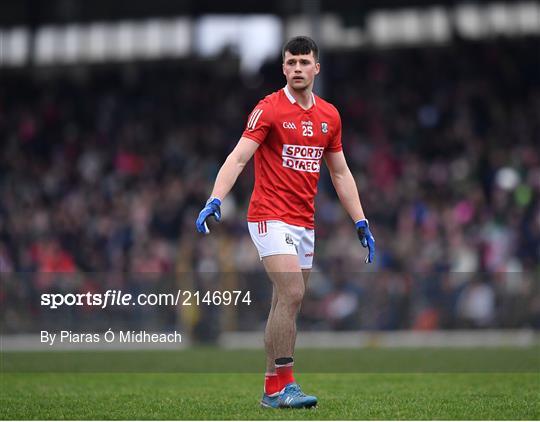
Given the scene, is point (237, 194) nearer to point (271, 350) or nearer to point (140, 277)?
point (140, 277)

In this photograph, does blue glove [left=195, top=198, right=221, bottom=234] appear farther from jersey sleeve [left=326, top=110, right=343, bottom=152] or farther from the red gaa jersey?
jersey sleeve [left=326, top=110, right=343, bottom=152]

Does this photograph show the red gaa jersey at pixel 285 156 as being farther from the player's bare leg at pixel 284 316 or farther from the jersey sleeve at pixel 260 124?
the player's bare leg at pixel 284 316

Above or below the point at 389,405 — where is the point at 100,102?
above

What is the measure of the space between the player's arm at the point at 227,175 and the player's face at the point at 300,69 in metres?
0.51

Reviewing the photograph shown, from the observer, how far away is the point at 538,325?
18.3 m

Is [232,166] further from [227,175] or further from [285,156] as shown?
[285,156]

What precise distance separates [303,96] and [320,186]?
49.5ft

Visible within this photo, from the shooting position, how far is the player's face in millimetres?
8305

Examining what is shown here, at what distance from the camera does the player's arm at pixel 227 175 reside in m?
7.96

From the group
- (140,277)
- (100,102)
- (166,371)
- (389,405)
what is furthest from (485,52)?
(389,405)

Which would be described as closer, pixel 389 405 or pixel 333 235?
pixel 389 405

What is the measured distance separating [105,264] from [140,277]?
19.1ft

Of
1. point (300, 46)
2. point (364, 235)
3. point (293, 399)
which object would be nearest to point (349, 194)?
point (364, 235)
